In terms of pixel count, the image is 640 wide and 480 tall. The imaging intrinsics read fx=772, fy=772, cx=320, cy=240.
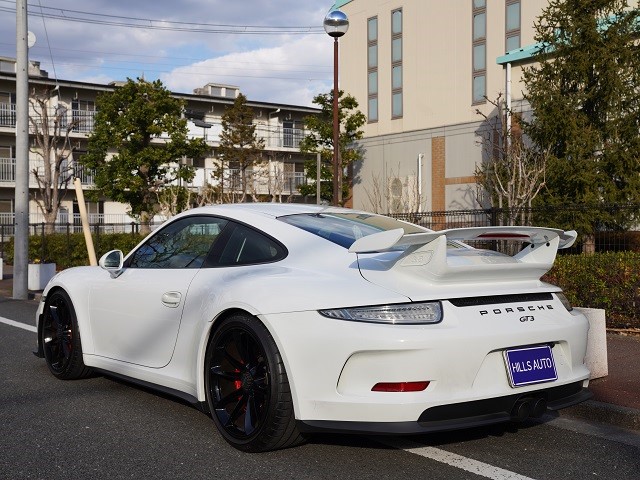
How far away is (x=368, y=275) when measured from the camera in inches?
157

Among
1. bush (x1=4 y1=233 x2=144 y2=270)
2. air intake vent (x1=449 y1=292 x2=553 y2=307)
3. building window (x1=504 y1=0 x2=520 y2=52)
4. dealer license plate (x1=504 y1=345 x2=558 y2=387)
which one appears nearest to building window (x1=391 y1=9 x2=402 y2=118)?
building window (x1=504 y1=0 x2=520 y2=52)

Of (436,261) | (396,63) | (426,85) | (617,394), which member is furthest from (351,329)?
(396,63)

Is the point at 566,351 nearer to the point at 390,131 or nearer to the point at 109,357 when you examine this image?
the point at 109,357

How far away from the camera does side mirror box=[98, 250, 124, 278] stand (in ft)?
18.3

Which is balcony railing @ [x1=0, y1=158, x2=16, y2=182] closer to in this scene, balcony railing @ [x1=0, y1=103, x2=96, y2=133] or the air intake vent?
balcony railing @ [x1=0, y1=103, x2=96, y2=133]

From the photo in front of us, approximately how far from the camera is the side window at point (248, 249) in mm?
4500

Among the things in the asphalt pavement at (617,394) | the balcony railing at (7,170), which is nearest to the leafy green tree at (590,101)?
the asphalt pavement at (617,394)

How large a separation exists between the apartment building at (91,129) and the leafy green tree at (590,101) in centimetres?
2109

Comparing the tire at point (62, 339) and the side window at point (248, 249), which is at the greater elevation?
the side window at point (248, 249)

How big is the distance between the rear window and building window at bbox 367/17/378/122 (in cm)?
3367

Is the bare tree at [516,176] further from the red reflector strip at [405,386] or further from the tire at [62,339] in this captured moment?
the red reflector strip at [405,386]

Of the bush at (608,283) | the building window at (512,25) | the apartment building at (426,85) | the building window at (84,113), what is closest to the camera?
the bush at (608,283)

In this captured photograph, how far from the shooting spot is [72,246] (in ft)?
79.3

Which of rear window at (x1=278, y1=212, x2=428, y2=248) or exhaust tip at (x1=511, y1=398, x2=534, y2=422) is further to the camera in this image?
rear window at (x1=278, y1=212, x2=428, y2=248)
